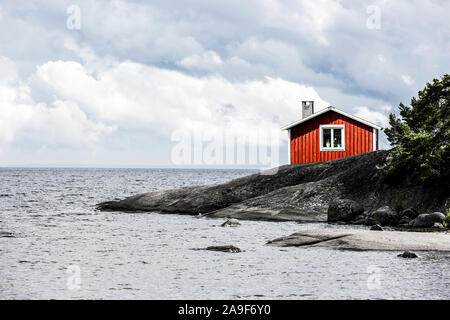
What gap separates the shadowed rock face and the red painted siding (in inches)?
118

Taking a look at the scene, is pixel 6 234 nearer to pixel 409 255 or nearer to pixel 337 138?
pixel 409 255

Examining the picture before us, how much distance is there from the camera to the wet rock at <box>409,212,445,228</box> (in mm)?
21797

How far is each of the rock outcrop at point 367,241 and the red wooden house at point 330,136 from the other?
17.3m

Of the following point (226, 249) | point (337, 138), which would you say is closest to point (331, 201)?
point (337, 138)

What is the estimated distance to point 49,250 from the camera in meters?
17.5

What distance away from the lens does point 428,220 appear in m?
21.9

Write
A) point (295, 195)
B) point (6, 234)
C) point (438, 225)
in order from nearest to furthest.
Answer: point (6, 234) → point (438, 225) → point (295, 195)

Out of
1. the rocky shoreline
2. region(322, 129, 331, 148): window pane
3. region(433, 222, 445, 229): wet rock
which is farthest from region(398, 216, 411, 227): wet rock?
region(322, 129, 331, 148): window pane

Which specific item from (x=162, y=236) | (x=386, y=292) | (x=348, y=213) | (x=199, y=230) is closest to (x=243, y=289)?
(x=386, y=292)

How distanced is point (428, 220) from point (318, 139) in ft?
46.0

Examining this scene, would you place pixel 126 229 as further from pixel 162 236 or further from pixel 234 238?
pixel 234 238

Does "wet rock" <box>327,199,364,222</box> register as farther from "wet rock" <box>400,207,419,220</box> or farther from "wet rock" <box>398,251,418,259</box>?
"wet rock" <box>398,251,418,259</box>

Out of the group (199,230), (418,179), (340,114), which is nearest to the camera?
(199,230)
